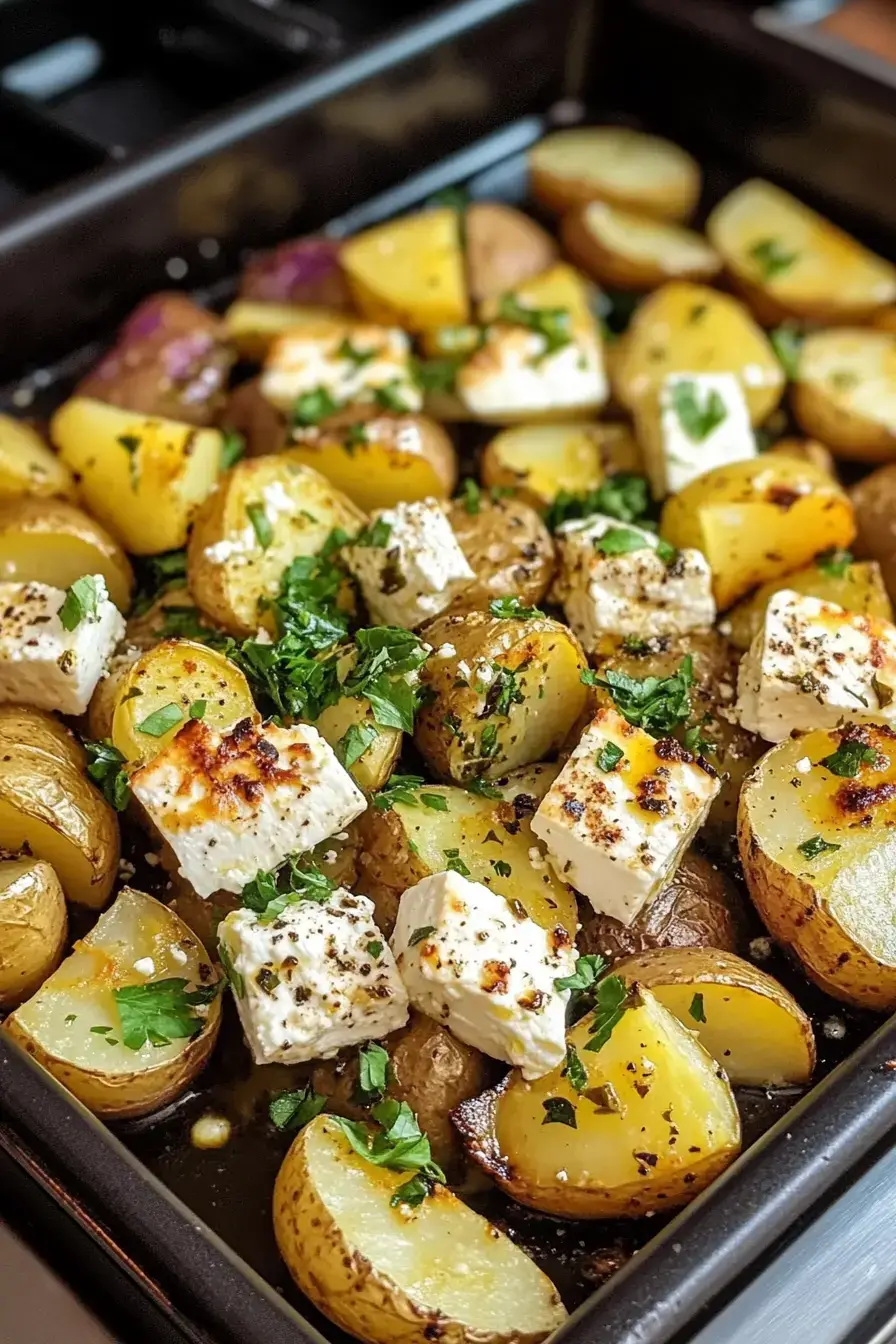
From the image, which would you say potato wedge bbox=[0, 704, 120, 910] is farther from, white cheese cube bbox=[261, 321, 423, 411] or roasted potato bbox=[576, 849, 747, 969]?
white cheese cube bbox=[261, 321, 423, 411]

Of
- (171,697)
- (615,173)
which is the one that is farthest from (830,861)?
(615,173)

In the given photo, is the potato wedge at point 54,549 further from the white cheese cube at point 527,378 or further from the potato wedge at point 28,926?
the white cheese cube at point 527,378

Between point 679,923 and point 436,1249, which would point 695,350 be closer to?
point 679,923

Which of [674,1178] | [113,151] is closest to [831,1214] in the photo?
[674,1178]

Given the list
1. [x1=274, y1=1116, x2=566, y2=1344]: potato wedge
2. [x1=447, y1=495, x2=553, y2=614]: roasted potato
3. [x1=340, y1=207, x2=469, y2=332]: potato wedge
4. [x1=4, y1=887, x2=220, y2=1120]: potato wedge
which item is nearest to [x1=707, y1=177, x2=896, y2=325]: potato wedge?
[x1=340, y1=207, x2=469, y2=332]: potato wedge

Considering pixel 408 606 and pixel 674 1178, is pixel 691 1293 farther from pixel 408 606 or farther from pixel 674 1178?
pixel 408 606
